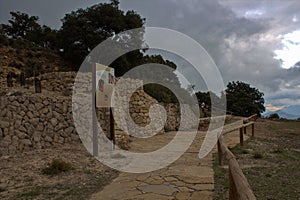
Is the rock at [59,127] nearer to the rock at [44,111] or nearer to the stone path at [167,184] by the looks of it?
the rock at [44,111]

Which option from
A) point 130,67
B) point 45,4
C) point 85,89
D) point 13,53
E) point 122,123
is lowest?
point 122,123

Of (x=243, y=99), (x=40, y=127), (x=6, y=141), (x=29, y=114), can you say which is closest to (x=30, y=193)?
(x=6, y=141)

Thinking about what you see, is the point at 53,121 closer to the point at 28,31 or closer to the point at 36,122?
the point at 36,122

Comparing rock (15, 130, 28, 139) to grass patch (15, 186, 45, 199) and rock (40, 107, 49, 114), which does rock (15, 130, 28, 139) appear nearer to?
rock (40, 107, 49, 114)

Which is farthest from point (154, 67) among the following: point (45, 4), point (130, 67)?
point (45, 4)

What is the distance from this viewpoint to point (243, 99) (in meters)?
25.4

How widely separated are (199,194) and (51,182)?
2653 millimetres

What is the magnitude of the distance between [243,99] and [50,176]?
2313 cm

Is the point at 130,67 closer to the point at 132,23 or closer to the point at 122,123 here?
the point at 132,23

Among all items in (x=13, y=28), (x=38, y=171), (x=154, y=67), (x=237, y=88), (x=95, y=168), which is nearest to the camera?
(x=38, y=171)

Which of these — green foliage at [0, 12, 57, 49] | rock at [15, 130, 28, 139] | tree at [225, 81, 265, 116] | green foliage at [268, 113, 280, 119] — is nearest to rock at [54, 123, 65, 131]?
rock at [15, 130, 28, 139]

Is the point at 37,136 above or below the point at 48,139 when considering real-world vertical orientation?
above

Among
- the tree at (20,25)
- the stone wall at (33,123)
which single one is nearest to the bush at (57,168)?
the stone wall at (33,123)

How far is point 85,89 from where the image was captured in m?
10.5
